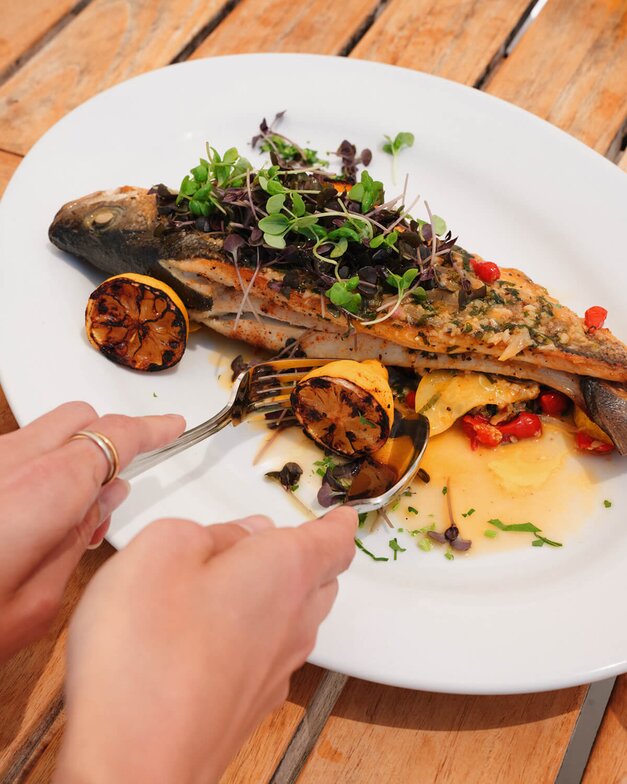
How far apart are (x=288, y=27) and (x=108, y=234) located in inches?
82.9

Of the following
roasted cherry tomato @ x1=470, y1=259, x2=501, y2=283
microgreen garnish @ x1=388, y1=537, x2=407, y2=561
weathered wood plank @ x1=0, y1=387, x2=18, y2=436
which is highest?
roasted cherry tomato @ x1=470, y1=259, x2=501, y2=283

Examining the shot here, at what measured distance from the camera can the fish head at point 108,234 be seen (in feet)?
8.75

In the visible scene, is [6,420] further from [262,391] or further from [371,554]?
[371,554]

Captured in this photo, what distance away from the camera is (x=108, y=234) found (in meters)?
2.70

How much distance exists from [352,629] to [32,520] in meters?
1.01

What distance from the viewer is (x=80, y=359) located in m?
2.42

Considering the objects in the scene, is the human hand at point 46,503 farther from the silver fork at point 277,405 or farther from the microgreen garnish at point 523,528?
the microgreen garnish at point 523,528

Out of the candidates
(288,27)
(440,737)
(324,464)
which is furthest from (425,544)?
(288,27)

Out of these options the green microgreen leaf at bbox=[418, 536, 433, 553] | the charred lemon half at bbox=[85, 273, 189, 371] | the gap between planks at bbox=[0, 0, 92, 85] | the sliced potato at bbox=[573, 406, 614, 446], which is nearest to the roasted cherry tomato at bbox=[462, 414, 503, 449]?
the sliced potato at bbox=[573, 406, 614, 446]

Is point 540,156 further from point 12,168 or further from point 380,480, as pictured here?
point 12,168

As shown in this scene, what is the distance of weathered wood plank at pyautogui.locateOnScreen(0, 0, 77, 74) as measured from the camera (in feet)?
12.3

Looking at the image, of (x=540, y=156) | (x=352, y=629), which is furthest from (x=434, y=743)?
(x=540, y=156)

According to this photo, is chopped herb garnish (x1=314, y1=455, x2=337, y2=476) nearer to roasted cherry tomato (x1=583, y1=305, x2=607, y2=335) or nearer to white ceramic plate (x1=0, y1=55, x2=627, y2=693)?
white ceramic plate (x1=0, y1=55, x2=627, y2=693)

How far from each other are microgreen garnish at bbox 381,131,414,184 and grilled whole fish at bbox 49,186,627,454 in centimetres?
91
